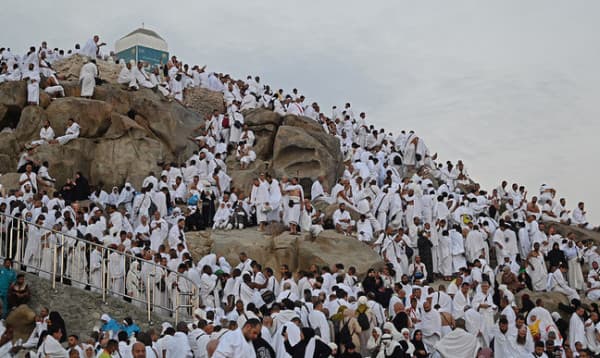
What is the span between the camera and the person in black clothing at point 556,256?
71.8 ft

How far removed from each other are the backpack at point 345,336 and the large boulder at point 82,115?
14.1 metres

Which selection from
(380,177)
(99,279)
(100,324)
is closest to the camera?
(100,324)

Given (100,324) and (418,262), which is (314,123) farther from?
(100,324)

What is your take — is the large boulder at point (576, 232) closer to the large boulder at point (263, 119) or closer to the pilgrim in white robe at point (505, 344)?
the pilgrim in white robe at point (505, 344)

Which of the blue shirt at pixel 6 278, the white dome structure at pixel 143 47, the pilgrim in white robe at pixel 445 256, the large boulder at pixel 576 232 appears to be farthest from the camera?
the white dome structure at pixel 143 47

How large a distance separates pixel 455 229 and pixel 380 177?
6.03m

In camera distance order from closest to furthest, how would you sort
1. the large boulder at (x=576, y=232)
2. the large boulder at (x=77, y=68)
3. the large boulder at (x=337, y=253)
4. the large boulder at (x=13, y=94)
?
the large boulder at (x=337, y=253), the large boulder at (x=576, y=232), the large boulder at (x=13, y=94), the large boulder at (x=77, y=68)

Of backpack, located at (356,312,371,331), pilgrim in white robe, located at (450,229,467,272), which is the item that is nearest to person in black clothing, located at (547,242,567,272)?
pilgrim in white robe, located at (450,229,467,272)

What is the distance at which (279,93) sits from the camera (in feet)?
98.7

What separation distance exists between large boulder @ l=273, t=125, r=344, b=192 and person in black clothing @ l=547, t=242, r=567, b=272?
7.51 metres

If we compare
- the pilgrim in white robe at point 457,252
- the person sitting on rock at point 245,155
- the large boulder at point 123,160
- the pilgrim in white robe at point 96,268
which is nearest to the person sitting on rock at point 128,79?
the large boulder at point 123,160

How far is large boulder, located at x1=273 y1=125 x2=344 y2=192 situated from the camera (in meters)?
25.9

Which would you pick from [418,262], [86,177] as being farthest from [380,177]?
[86,177]

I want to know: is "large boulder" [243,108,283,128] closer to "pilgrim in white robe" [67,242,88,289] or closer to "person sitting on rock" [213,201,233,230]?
"person sitting on rock" [213,201,233,230]
